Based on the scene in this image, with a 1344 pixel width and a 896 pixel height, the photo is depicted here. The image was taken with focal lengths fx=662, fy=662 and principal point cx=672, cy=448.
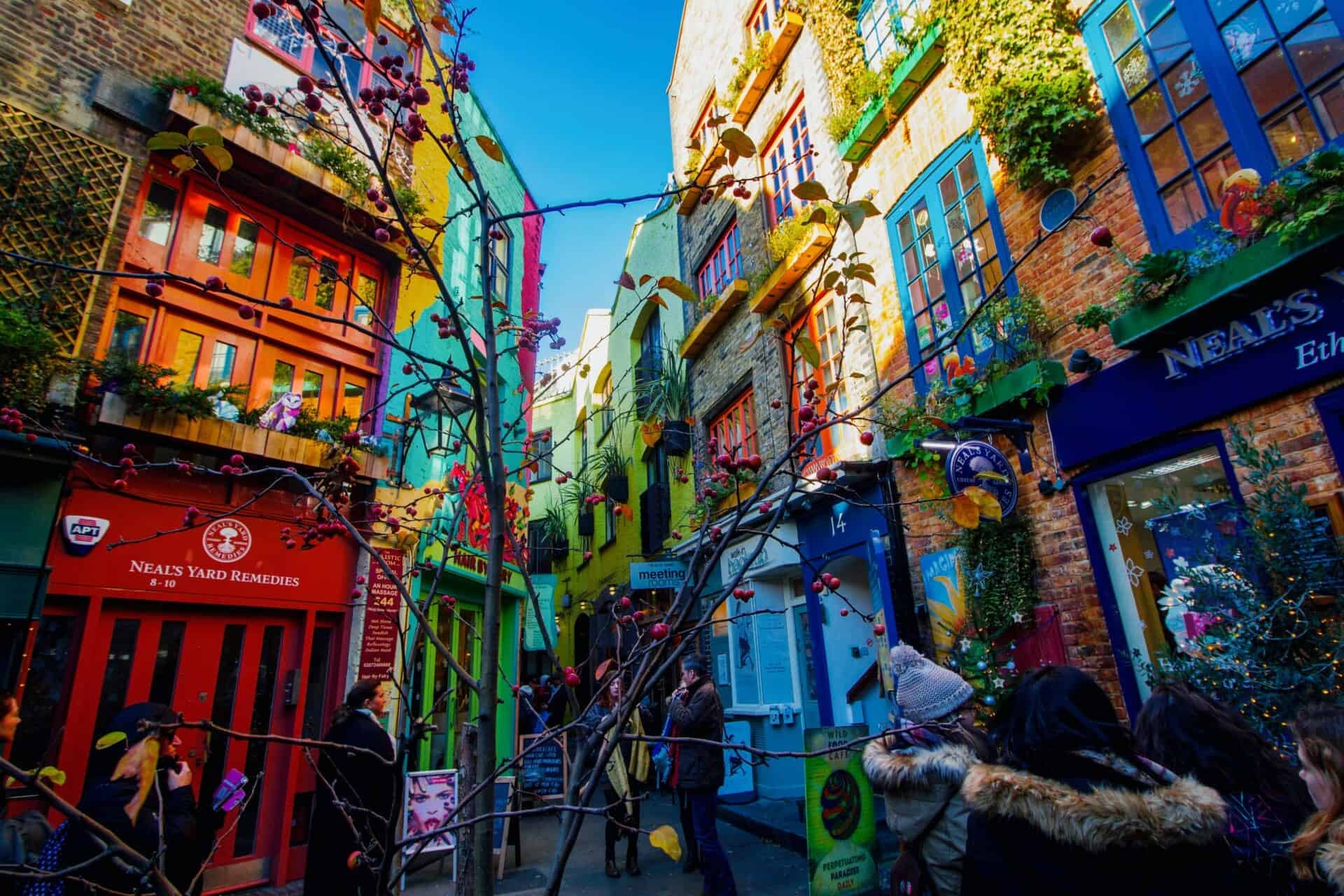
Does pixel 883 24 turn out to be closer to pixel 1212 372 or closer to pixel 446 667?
pixel 1212 372

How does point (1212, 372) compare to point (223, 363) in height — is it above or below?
below

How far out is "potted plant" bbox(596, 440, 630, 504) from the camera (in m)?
15.2

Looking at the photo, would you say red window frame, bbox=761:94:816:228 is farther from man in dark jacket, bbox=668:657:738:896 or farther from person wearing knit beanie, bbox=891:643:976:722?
person wearing knit beanie, bbox=891:643:976:722

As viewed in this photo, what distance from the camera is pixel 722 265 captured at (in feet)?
39.9

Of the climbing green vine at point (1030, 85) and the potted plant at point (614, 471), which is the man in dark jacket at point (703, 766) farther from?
the potted plant at point (614, 471)

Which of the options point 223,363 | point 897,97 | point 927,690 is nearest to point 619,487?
point 223,363

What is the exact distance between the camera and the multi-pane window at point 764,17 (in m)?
10.3

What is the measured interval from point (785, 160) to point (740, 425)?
4036mm

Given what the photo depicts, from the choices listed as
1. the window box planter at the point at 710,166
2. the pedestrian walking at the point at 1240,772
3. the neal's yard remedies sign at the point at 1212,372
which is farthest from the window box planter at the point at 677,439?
the window box planter at the point at 710,166

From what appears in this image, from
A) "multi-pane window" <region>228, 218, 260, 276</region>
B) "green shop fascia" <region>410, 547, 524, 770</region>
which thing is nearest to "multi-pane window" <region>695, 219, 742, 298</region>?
"green shop fascia" <region>410, 547, 524, 770</region>

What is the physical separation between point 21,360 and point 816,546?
822cm

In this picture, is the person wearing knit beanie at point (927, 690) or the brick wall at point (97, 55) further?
the brick wall at point (97, 55)

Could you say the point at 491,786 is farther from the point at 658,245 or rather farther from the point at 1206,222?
the point at 658,245

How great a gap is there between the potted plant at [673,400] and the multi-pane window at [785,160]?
3725mm
